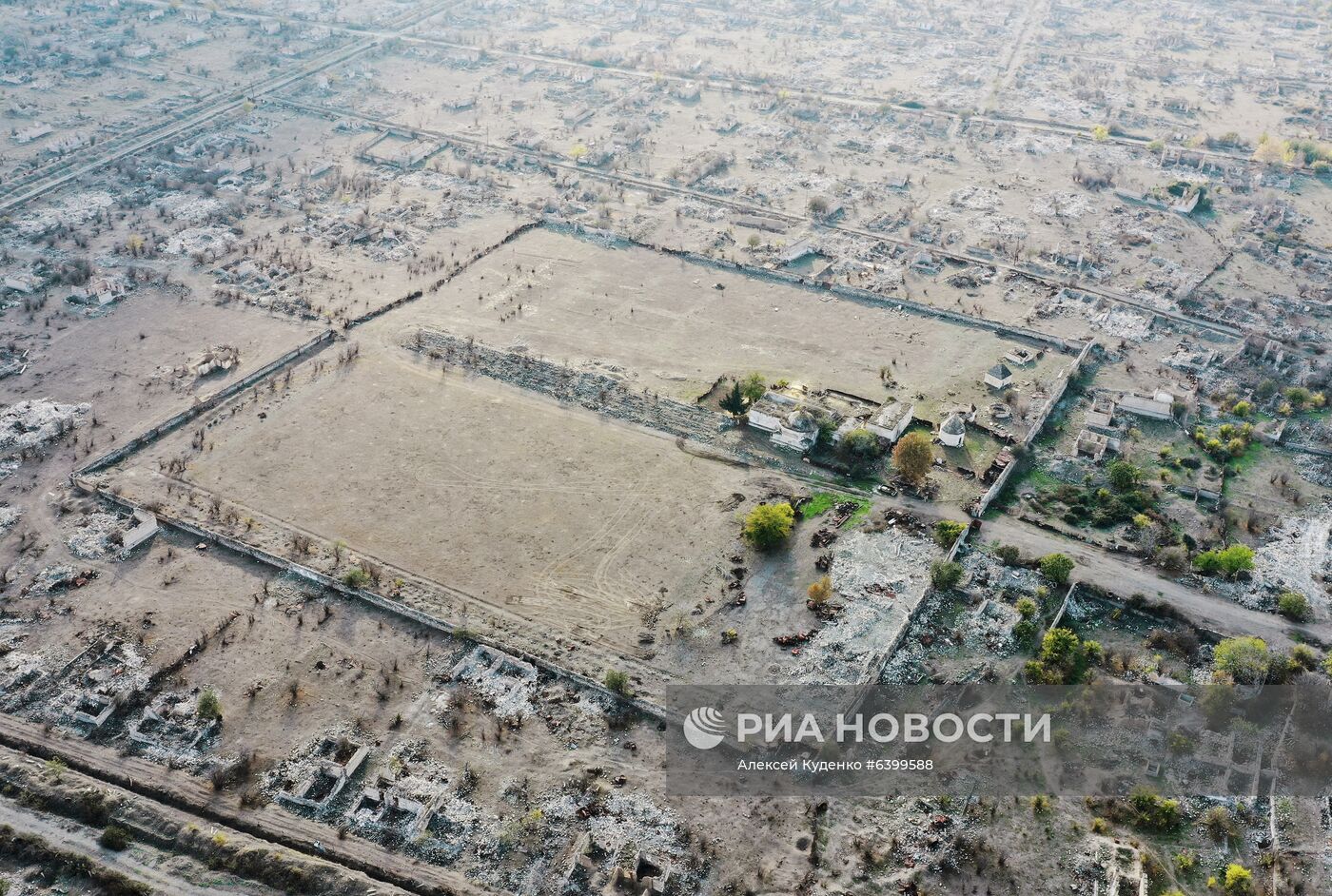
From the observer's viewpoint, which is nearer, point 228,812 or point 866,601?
point 228,812

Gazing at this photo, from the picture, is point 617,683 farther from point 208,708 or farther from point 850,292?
point 850,292

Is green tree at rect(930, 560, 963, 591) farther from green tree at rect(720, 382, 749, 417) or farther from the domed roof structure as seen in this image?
green tree at rect(720, 382, 749, 417)

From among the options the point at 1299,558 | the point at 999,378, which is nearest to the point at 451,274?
the point at 999,378

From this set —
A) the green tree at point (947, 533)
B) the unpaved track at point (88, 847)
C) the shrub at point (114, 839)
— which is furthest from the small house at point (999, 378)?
the shrub at point (114, 839)

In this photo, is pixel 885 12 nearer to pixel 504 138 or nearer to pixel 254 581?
pixel 504 138

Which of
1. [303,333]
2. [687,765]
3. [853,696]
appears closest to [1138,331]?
[853,696]

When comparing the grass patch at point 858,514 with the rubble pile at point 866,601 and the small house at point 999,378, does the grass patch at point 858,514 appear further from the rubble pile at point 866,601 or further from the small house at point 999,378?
the small house at point 999,378
